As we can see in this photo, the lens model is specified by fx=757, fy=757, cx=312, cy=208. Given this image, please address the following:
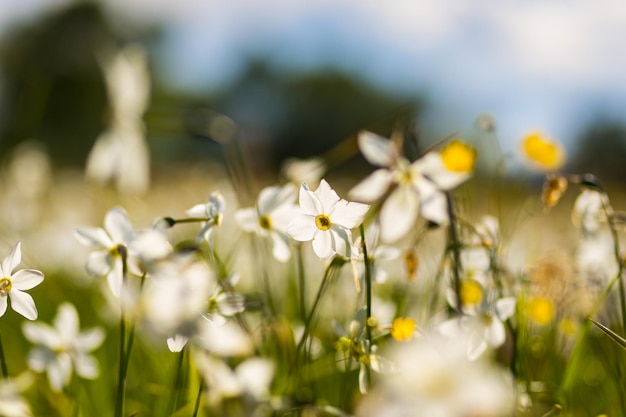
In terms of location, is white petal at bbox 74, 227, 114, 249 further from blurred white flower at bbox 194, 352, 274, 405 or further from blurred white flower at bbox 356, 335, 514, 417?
blurred white flower at bbox 356, 335, 514, 417

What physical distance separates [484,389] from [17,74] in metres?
31.3

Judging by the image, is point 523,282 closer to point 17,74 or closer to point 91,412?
point 91,412

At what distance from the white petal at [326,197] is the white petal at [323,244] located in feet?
0.09

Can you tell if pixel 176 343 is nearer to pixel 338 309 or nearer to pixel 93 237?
pixel 93 237

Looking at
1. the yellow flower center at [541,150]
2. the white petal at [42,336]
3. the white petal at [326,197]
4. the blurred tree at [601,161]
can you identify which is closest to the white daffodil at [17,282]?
the white petal at [42,336]

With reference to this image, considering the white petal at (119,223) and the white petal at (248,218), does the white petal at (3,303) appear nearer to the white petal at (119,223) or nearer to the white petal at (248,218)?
the white petal at (119,223)

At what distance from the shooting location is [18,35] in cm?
3266

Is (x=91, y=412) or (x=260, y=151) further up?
(x=260, y=151)

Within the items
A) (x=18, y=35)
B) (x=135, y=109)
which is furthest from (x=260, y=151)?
(x=18, y=35)

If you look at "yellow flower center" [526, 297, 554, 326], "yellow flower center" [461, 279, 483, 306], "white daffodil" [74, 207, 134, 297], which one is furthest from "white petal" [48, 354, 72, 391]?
"yellow flower center" [526, 297, 554, 326]

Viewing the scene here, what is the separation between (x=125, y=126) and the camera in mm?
2076

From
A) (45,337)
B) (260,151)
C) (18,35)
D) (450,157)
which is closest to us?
(450,157)

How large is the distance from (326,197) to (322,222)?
0.04 meters

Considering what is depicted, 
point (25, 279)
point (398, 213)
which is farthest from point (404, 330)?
point (25, 279)
